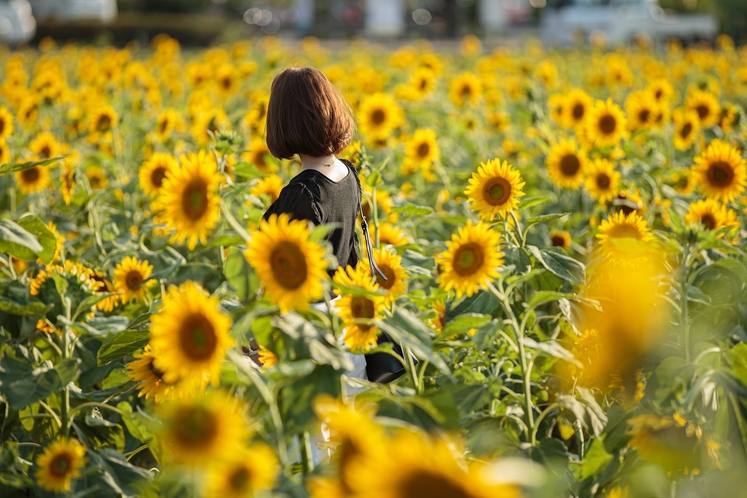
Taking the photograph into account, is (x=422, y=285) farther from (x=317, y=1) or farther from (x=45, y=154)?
(x=317, y=1)

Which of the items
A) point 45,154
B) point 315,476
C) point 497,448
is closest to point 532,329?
point 497,448

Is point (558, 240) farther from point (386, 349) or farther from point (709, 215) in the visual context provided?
point (386, 349)

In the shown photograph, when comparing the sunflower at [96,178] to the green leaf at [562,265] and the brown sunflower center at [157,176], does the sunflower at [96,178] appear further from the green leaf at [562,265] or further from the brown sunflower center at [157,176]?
the green leaf at [562,265]

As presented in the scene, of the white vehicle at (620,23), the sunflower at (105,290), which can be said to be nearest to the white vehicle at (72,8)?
the white vehicle at (620,23)

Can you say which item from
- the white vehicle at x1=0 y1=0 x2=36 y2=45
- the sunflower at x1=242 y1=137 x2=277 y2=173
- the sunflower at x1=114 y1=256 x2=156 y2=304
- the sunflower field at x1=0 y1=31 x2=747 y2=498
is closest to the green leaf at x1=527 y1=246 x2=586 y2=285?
the sunflower field at x1=0 y1=31 x2=747 y2=498

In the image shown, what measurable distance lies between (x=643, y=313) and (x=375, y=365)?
2.32 ft

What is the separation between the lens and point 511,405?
2.19 metres

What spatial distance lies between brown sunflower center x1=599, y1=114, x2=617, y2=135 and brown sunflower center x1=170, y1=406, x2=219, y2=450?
2.94 metres

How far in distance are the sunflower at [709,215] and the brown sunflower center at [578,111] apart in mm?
1580

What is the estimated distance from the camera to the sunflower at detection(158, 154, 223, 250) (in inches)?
59.6

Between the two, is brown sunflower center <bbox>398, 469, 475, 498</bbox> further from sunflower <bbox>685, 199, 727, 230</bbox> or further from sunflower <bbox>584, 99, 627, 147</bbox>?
sunflower <bbox>584, 99, 627, 147</bbox>

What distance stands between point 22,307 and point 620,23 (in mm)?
17870

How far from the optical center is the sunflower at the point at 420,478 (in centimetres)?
93

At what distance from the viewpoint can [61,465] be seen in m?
1.78
